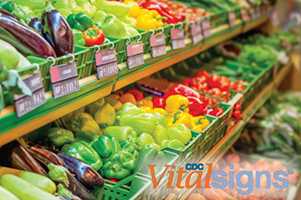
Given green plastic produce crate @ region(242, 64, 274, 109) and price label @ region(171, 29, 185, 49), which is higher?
price label @ region(171, 29, 185, 49)

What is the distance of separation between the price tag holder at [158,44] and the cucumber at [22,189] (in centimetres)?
93

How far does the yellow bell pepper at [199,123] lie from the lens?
227 centimetres

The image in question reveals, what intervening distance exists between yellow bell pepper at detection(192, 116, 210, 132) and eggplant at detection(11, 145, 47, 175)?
89cm

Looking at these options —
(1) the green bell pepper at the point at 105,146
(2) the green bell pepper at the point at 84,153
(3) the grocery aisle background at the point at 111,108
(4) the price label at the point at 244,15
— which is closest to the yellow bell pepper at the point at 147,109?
(3) the grocery aisle background at the point at 111,108

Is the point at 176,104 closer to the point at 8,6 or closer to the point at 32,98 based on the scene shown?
the point at 8,6

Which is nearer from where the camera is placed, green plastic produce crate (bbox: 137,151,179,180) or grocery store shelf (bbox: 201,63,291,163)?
green plastic produce crate (bbox: 137,151,179,180)

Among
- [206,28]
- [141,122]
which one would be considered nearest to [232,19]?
[206,28]

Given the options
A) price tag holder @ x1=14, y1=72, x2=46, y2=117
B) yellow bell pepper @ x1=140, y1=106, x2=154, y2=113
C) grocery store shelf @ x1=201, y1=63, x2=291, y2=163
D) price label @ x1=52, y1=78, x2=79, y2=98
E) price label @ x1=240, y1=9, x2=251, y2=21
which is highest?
price tag holder @ x1=14, y1=72, x2=46, y2=117

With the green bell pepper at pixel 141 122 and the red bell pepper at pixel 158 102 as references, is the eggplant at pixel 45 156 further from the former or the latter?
the red bell pepper at pixel 158 102

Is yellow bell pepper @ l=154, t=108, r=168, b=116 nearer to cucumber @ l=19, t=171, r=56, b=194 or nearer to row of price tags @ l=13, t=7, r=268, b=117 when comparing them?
row of price tags @ l=13, t=7, r=268, b=117

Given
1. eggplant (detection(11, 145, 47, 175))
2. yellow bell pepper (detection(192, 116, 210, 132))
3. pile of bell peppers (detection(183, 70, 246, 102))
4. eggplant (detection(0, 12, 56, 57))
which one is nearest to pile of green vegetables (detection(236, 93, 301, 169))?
pile of bell peppers (detection(183, 70, 246, 102))

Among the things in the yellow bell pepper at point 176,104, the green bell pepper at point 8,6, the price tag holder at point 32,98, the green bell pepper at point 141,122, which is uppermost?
the green bell pepper at point 8,6

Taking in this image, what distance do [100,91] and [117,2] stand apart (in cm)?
72

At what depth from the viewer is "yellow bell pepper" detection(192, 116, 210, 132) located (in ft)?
7.44
